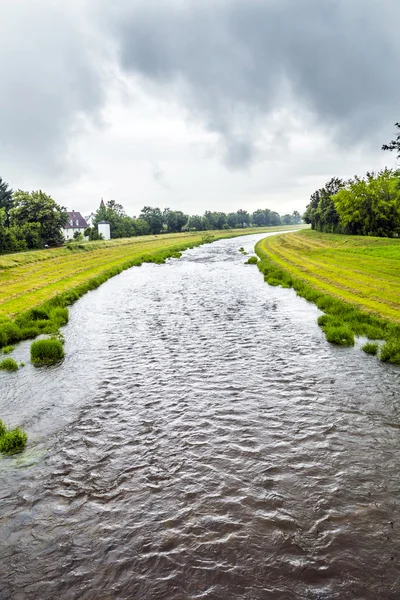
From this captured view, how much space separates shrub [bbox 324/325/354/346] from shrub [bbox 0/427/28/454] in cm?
1202

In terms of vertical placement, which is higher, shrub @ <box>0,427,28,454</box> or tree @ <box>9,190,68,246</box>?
tree @ <box>9,190,68,246</box>

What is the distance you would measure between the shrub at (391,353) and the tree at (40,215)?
66.6 metres

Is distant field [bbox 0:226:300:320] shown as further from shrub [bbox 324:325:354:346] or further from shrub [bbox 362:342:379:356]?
shrub [bbox 362:342:379:356]

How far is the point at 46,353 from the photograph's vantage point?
587 inches

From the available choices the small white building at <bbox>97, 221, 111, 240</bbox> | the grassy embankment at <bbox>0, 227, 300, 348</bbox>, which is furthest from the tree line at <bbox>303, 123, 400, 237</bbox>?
the small white building at <bbox>97, 221, 111, 240</bbox>

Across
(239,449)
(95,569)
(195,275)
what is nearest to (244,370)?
(239,449)

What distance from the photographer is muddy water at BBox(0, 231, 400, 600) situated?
17.6 feet

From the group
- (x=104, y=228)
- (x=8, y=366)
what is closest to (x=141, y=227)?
(x=104, y=228)

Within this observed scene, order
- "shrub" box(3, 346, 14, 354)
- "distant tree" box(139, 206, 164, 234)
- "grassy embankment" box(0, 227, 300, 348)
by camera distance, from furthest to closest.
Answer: "distant tree" box(139, 206, 164, 234)
"grassy embankment" box(0, 227, 300, 348)
"shrub" box(3, 346, 14, 354)

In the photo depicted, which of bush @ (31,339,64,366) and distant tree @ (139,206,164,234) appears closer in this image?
bush @ (31,339,64,366)

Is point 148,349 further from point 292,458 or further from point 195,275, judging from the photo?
point 195,275

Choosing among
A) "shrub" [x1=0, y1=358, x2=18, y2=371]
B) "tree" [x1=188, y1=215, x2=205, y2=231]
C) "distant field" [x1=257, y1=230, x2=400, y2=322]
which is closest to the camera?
"shrub" [x1=0, y1=358, x2=18, y2=371]

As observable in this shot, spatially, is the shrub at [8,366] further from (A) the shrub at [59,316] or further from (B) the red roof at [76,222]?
(B) the red roof at [76,222]

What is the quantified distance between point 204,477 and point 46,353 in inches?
383
